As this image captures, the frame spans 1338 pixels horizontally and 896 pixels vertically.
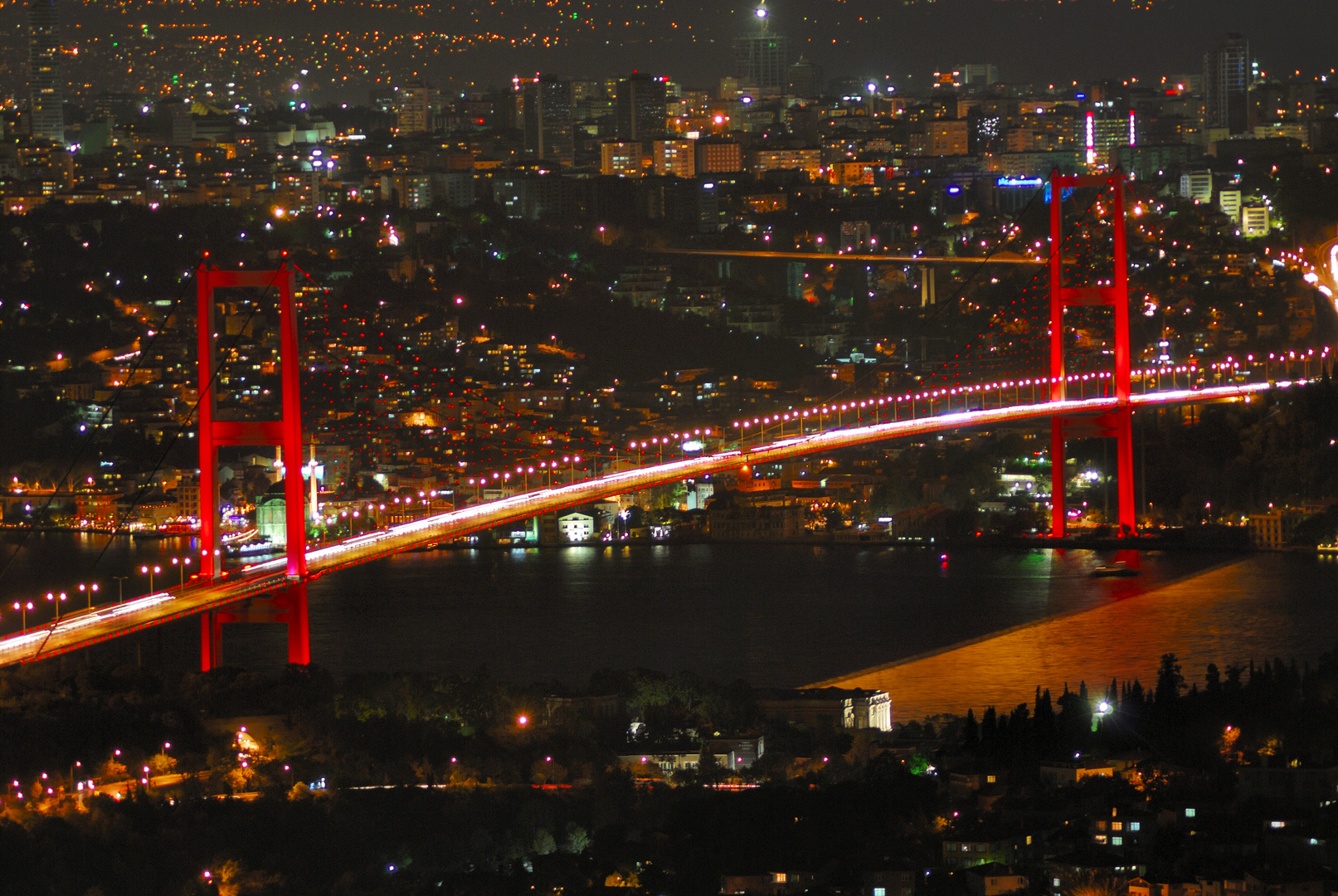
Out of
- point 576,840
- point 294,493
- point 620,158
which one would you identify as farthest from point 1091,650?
point 620,158

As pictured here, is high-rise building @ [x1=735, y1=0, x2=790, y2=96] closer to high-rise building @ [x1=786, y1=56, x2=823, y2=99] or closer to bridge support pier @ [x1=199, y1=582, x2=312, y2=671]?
high-rise building @ [x1=786, y1=56, x2=823, y2=99]

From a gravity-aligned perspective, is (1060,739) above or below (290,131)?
below

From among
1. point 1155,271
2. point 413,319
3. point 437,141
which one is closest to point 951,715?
point 413,319

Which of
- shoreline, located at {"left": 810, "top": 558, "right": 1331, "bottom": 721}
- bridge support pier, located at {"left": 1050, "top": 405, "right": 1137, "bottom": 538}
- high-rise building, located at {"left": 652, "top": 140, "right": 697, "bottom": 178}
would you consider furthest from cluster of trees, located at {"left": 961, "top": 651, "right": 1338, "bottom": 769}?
high-rise building, located at {"left": 652, "top": 140, "right": 697, "bottom": 178}

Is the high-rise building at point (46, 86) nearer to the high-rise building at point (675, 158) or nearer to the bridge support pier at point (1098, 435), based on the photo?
the high-rise building at point (675, 158)

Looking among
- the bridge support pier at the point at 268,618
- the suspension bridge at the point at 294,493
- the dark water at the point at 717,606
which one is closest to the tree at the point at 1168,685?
the dark water at the point at 717,606

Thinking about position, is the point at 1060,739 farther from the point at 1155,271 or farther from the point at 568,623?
the point at 1155,271
